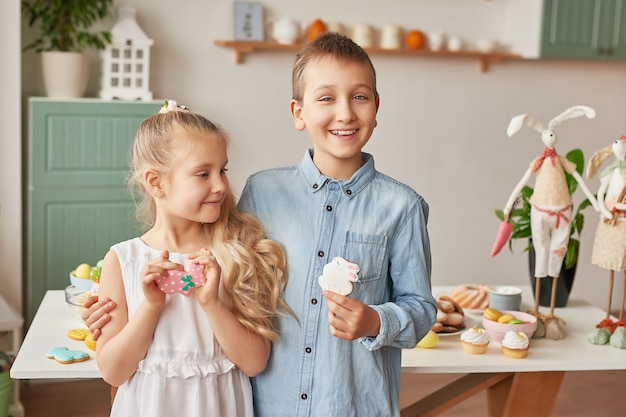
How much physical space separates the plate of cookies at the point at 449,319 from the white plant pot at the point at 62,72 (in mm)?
2235

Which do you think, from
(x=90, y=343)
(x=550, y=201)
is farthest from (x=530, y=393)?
(x=90, y=343)

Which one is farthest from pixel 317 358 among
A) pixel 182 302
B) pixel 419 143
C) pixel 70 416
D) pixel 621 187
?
pixel 419 143

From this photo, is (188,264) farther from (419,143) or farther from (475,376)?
(419,143)

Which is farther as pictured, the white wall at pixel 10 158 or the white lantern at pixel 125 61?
the white lantern at pixel 125 61

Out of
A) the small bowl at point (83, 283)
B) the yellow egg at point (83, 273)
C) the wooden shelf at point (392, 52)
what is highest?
the wooden shelf at point (392, 52)

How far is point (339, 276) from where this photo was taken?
1764mm

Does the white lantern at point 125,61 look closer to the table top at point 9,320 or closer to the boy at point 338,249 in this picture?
the table top at point 9,320

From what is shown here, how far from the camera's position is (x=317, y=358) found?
1.85m

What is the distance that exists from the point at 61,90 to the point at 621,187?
2.61m

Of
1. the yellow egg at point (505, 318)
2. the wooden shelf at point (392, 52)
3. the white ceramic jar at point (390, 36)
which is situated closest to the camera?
the yellow egg at point (505, 318)

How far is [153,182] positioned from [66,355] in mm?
618

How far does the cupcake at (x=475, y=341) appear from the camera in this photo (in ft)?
7.91

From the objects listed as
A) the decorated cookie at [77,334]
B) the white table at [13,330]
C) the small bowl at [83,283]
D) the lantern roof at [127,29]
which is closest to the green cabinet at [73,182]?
the white table at [13,330]

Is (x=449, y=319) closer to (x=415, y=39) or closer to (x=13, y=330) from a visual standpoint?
(x=13, y=330)
